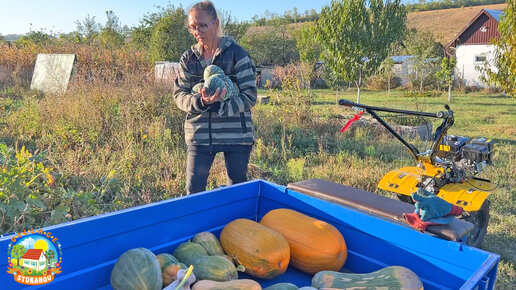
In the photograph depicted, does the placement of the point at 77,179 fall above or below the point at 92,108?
below

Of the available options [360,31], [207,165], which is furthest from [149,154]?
[360,31]

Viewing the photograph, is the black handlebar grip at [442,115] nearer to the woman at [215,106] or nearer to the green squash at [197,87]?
the woman at [215,106]

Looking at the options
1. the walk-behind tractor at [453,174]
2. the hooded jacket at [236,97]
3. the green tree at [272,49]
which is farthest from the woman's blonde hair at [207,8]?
the green tree at [272,49]

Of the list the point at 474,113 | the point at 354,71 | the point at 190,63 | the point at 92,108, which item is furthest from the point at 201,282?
the point at 474,113

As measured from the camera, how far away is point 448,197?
3.11 m

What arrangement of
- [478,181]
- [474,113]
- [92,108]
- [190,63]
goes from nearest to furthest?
1. [190,63]
2. [478,181]
3. [92,108]
4. [474,113]

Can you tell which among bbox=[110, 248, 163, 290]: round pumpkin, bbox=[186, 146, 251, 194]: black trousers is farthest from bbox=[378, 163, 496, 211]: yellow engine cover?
bbox=[110, 248, 163, 290]: round pumpkin

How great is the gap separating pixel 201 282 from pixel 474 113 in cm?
1468

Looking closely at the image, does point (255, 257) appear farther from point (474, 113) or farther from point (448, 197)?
point (474, 113)

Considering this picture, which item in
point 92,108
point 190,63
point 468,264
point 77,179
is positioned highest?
point 190,63

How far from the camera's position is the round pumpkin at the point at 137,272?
1441mm

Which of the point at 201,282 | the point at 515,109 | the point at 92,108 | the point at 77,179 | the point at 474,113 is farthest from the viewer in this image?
the point at 515,109

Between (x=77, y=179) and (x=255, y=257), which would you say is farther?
(x=77, y=179)

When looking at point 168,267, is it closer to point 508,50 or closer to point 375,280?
point 375,280
